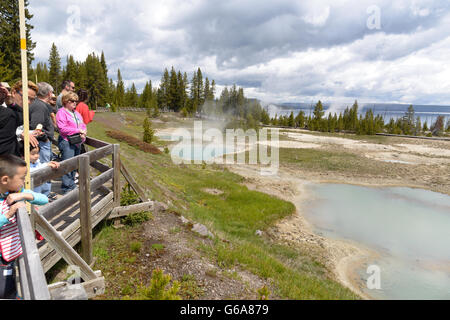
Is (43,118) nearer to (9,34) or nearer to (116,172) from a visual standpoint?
(116,172)

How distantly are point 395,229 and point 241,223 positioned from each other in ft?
31.3

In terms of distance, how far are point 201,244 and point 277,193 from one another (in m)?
14.2

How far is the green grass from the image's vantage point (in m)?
7.39

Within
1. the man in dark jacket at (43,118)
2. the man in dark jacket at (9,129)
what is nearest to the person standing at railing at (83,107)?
the man in dark jacket at (43,118)

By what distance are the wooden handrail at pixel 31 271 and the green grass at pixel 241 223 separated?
422 centimetres

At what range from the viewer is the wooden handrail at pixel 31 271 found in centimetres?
203

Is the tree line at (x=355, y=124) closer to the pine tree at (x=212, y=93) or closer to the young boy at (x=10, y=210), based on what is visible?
the pine tree at (x=212, y=93)

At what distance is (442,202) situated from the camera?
21.7 meters

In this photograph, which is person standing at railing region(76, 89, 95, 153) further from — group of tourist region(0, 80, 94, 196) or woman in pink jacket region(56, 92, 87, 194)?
woman in pink jacket region(56, 92, 87, 194)

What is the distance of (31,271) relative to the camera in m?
2.16

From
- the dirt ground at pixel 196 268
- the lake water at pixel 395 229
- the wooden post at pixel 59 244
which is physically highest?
the wooden post at pixel 59 244
